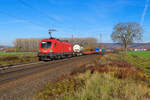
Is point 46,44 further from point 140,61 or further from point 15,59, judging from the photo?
point 140,61

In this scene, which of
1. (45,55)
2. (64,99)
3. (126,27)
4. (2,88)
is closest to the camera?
(64,99)

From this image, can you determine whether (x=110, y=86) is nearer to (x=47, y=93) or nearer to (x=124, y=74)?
(x=124, y=74)

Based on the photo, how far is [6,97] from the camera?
17.0 feet

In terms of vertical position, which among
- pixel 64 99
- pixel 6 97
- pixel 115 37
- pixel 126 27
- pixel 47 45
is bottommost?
pixel 6 97

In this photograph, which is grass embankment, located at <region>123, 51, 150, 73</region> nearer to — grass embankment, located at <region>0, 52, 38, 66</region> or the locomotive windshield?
the locomotive windshield

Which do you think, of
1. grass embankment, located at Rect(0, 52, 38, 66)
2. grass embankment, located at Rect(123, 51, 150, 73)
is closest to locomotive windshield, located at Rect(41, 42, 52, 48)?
grass embankment, located at Rect(0, 52, 38, 66)

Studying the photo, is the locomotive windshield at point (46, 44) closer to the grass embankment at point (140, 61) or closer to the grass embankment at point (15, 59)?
the grass embankment at point (15, 59)

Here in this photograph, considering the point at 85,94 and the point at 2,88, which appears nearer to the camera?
the point at 85,94

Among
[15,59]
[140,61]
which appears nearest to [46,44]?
[15,59]

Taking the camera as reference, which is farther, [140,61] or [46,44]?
[140,61]

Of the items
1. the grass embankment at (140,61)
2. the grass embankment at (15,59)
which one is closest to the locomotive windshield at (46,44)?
the grass embankment at (15,59)

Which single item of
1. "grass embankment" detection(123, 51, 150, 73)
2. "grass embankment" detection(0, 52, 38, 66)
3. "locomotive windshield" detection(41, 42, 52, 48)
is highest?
"locomotive windshield" detection(41, 42, 52, 48)

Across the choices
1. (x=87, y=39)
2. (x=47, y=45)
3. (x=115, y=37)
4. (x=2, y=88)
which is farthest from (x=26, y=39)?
(x=2, y=88)

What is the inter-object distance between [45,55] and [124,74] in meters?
13.6
